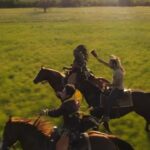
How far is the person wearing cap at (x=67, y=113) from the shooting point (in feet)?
A: 35.0

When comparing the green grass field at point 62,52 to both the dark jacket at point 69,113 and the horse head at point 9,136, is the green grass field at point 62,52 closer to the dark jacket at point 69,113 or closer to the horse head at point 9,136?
the dark jacket at point 69,113

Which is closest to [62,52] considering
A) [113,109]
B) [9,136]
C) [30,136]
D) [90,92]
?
[90,92]

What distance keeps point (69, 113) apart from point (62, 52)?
2439cm

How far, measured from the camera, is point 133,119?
1844 cm

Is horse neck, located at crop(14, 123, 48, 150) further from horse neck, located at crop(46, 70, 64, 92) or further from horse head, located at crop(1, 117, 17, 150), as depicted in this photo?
horse neck, located at crop(46, 70, 64, 92)

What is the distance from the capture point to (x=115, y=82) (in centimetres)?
1514

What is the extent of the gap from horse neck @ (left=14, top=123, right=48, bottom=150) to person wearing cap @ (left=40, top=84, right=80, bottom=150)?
1.62 feet

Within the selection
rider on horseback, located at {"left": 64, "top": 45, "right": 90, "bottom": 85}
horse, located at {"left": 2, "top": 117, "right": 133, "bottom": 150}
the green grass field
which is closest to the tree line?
the green grass field

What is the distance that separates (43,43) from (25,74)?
43.8 feet

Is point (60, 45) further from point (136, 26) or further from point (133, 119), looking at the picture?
point (133, 119)

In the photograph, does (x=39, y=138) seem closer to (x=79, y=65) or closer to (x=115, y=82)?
(x=115, y=82)

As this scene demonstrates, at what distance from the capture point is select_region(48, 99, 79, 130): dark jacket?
10.7 metres

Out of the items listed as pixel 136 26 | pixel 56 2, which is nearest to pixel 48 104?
pixel 136 26

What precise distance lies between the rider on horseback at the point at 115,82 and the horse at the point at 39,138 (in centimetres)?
405
